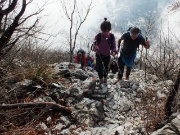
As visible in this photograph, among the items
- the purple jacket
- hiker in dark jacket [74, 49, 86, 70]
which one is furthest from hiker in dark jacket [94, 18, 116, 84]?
hiker in dark jacket [74, 49, 86, 70]

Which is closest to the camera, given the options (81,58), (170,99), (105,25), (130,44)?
(170,99)

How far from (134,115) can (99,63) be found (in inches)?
74.3

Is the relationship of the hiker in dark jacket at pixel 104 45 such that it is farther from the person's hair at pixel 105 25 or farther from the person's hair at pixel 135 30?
the person's hair at pixel 135 30

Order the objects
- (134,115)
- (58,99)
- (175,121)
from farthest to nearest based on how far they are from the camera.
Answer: (58,99)
(134,115)
(175,121)

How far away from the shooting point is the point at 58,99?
21.5ft

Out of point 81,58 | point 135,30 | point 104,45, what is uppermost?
point 135,30

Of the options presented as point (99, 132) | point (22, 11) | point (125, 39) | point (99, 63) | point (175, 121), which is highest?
point (22, 11)

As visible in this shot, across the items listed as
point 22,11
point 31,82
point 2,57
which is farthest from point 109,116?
point 22,11

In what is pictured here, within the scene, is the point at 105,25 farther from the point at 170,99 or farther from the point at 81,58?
the point at 81,58

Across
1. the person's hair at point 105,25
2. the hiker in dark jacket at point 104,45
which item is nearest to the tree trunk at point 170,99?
the hiker in dark jacket at point 104,45

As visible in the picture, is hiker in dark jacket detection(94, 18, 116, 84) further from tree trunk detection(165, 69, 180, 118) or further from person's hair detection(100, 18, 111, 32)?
tree trunk detection(165, 69, 180, 118)

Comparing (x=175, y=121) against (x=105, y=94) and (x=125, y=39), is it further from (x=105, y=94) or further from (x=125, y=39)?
(x=125, y=39)

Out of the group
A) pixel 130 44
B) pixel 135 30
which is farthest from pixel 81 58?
pixel 135 30

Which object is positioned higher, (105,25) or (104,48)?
(105,25)
